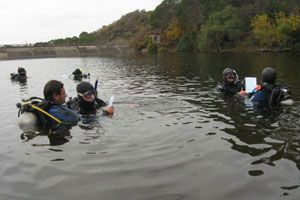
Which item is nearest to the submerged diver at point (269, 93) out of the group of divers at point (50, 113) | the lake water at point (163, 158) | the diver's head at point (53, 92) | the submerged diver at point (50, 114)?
the lake water at point (163, 158)

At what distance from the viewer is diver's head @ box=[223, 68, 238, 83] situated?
11117 mm

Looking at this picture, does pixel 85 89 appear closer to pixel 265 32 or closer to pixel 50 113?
pixel 50 113

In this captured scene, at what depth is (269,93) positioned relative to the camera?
8914 millimetres

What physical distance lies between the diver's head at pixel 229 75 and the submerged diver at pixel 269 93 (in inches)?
79.4

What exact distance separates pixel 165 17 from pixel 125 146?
9463 centimetres

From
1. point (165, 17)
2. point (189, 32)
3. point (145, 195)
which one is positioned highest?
point (165, 17)

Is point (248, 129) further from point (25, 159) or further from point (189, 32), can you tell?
point (189, 32)

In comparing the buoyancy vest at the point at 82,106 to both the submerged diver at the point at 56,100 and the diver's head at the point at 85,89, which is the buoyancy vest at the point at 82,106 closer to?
the diver's head at the point at 85,89

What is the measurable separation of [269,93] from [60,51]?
100110 millimetres

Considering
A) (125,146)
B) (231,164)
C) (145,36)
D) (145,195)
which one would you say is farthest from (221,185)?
(145,36)

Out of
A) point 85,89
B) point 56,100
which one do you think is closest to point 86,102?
point 85,89

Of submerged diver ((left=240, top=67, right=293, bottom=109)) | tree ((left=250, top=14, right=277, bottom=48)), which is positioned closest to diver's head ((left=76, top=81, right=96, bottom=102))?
submerged diver ((left=240, top=67, right=293, bottom=109))

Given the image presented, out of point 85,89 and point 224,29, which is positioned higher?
point 224,29

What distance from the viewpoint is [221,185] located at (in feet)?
13.9
